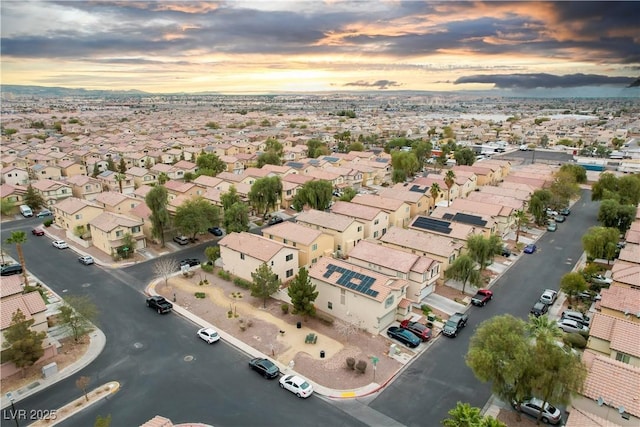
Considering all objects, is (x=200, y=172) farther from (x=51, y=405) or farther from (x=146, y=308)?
(x=51, y=405)

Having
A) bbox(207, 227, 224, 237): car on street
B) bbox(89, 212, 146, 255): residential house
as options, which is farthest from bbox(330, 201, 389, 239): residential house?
bbox(89, 212, 146, 255): residential house

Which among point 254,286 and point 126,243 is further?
point 126,243

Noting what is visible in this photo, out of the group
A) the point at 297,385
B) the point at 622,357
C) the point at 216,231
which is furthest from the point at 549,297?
the point at 216,231

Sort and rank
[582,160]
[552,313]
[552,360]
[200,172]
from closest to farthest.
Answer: [552,360], [552,313], [200,172], [582,160]

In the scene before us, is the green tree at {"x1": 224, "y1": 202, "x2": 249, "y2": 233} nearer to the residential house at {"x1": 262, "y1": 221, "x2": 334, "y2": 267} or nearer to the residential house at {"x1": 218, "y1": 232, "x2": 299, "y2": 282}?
the residential house at {"x1": 262, "y1": 221, "x2": 334, "y2": 267}

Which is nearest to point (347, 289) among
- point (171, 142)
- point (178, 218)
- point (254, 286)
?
point (254, 286)
